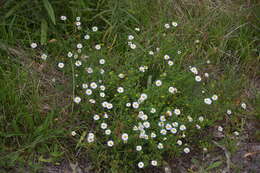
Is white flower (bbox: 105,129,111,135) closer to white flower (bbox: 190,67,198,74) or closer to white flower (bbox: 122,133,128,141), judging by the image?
white flower (bbox: 122,133,128,141)

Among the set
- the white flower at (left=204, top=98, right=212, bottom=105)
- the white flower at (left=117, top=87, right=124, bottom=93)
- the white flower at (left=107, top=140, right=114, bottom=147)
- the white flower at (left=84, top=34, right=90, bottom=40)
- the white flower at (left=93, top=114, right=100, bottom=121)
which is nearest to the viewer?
the white flower at (left=107, top=140, right=114, bottom=147)

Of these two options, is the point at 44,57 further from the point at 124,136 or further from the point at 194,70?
the point at 194,70

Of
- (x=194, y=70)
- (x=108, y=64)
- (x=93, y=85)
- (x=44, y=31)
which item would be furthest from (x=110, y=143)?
(x=44, y=31)

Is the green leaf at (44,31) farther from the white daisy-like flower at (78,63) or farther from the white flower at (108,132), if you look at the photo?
the white flower at (108,132)

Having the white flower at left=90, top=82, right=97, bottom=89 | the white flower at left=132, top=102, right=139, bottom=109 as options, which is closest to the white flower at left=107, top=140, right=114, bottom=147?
the white flower at left=132, top=102, right=139, bottom=109

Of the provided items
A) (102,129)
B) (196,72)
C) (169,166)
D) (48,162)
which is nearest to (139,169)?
(169,166)
